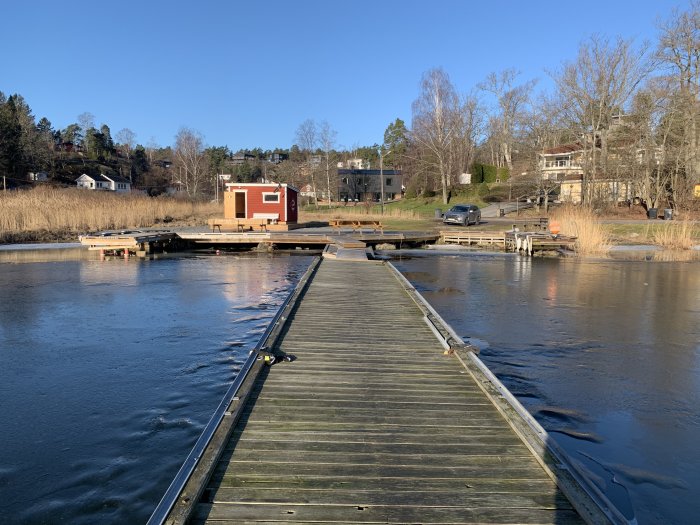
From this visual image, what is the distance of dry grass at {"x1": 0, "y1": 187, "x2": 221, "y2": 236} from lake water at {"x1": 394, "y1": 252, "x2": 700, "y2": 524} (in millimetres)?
22356

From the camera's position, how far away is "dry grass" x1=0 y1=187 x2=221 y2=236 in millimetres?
30016

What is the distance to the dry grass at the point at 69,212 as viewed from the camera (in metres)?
30.0

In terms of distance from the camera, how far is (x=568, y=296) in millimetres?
15398

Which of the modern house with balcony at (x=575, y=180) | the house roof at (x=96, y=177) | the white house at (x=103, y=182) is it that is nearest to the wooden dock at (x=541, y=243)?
the modern house with balcony at (x=575, y=180)

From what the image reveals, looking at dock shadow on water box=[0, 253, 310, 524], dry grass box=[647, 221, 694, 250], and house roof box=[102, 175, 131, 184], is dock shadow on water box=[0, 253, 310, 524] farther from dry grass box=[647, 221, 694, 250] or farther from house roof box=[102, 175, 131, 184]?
house roof box=[102, 175, 131, 184]

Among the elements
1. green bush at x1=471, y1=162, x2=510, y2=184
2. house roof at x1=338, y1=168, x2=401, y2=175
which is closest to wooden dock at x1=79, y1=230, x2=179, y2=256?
green bush at x1=471, y1=162, x2=510, y2=184

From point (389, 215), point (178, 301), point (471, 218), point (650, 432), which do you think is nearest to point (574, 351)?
point (650, 432)

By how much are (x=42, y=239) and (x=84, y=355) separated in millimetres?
23889

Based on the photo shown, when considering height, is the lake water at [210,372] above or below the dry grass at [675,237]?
below

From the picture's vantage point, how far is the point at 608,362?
9.10m

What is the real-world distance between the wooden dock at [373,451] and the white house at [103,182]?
75297mm

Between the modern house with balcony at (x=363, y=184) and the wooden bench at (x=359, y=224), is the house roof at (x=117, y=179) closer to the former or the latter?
the modern house with balcony at (x=363, y=184)

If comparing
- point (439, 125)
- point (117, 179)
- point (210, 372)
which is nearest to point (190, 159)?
point (117, 179)

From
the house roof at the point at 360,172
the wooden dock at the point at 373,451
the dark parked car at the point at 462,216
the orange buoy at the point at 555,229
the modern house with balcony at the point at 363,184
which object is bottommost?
the wooden dock at the point at 373,451
